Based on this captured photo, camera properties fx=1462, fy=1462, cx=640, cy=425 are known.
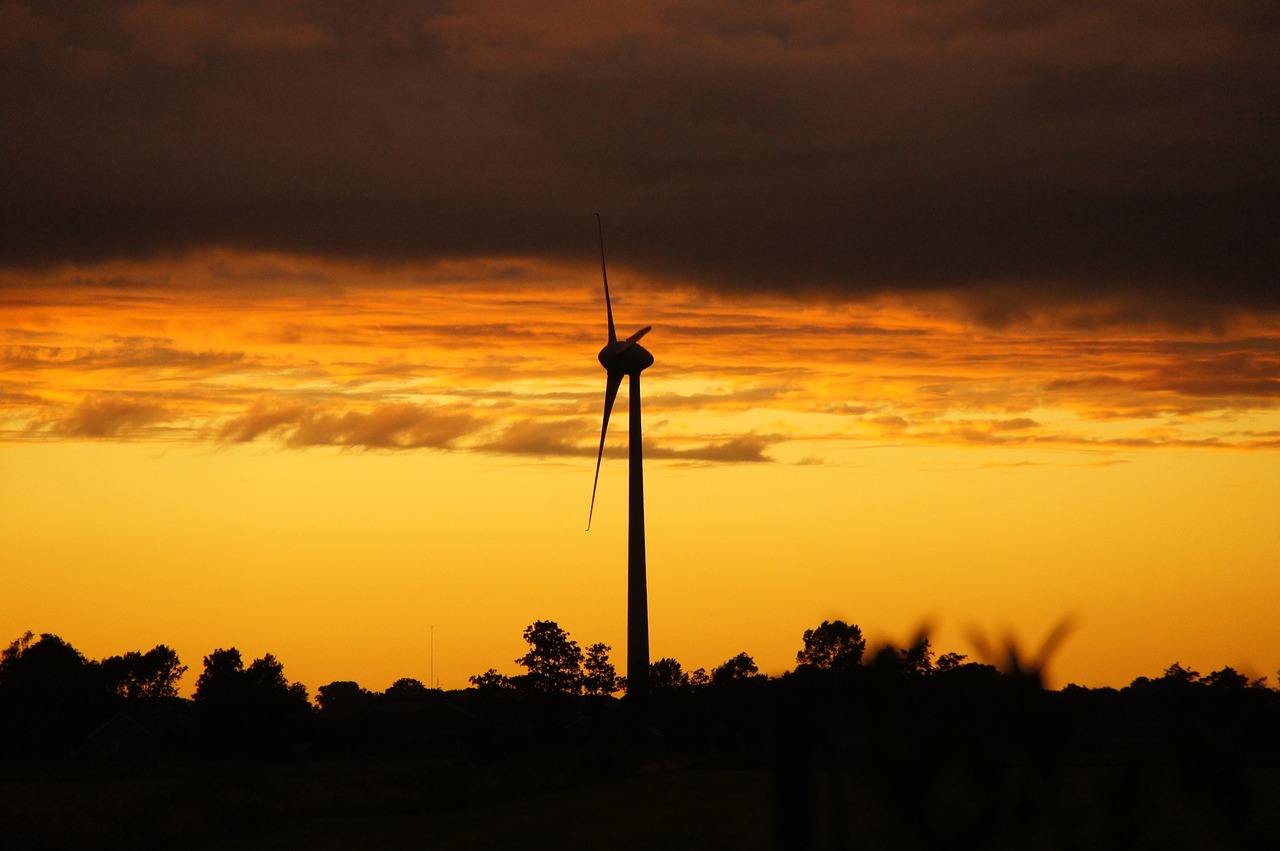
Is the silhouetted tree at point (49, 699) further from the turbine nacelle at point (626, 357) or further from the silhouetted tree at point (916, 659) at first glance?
the silhouetted tree at point (916, 659)

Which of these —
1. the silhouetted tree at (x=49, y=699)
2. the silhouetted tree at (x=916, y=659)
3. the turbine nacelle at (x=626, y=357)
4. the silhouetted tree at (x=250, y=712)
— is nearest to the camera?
the silhouetted tree at (x=916, y=659)

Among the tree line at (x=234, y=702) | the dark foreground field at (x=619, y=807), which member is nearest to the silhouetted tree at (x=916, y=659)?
the dark foreground field at (x=619, y=807)

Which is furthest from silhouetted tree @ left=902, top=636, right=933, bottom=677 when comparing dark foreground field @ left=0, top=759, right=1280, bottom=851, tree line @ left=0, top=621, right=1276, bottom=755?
tree line @ left=0, top=621, right=1276, bottom=755

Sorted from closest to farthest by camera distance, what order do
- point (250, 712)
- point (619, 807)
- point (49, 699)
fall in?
point (619, 807), point (250, 712), point (49, 699)

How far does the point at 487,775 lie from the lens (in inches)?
3529

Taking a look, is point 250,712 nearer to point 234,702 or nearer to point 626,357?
point 234,702

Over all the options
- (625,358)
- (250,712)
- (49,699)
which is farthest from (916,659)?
(49,699)

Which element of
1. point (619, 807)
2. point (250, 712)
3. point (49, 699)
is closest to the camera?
point (619, 807)

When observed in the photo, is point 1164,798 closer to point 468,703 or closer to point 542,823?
point 542,823

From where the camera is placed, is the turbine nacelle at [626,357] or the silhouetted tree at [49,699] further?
the silhouetted tree at [49,699]

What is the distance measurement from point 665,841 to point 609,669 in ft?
325

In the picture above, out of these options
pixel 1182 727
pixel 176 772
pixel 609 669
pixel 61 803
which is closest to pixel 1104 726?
pixel 1182 727

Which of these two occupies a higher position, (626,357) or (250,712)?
(626,357)

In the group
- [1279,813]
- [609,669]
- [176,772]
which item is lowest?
[1279,813]
